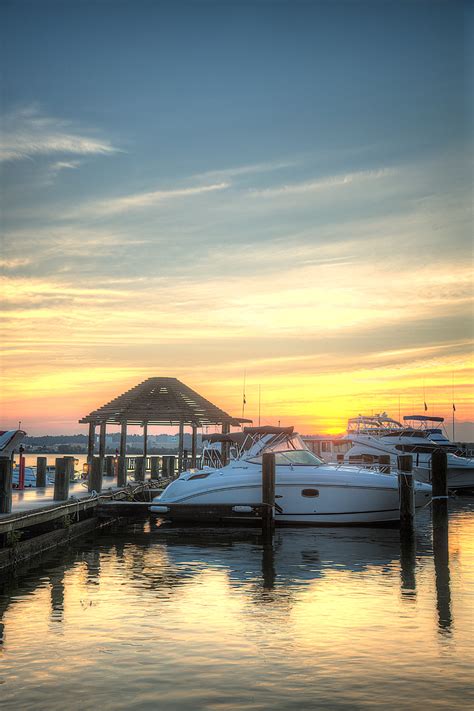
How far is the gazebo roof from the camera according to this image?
3925 centimetres

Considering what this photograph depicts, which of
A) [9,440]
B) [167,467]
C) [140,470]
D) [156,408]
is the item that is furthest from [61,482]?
[167,467]

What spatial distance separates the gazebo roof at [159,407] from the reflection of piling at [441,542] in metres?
14.2

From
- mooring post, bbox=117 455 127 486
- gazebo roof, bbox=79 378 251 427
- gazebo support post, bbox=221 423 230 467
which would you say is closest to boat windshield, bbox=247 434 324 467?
mooring post, bbox=117 455 127 486

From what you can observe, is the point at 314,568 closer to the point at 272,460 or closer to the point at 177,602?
the point at 177,602

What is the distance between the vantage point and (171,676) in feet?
30.8

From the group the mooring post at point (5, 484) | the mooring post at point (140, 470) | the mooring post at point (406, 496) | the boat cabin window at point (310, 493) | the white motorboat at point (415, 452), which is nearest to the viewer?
the mooring post at point (5, 484)

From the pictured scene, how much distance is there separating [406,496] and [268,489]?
15.4ft

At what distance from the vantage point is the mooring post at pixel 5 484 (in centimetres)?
1764

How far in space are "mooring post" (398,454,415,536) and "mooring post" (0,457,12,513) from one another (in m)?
12.8

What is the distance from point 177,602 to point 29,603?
→ 270cm

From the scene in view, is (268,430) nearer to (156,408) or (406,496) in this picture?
(406,496)

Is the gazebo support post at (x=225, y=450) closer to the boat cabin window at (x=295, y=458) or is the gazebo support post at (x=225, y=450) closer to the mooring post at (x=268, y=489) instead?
the boat cabin window at (x=295, y=458)

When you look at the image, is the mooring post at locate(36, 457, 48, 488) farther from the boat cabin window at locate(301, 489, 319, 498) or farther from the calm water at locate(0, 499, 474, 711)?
the calm water at locate(0, 499, 474, 711)

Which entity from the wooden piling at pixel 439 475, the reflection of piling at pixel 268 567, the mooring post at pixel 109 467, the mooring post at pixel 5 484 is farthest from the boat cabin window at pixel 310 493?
the mooring post at pixel 109 467
